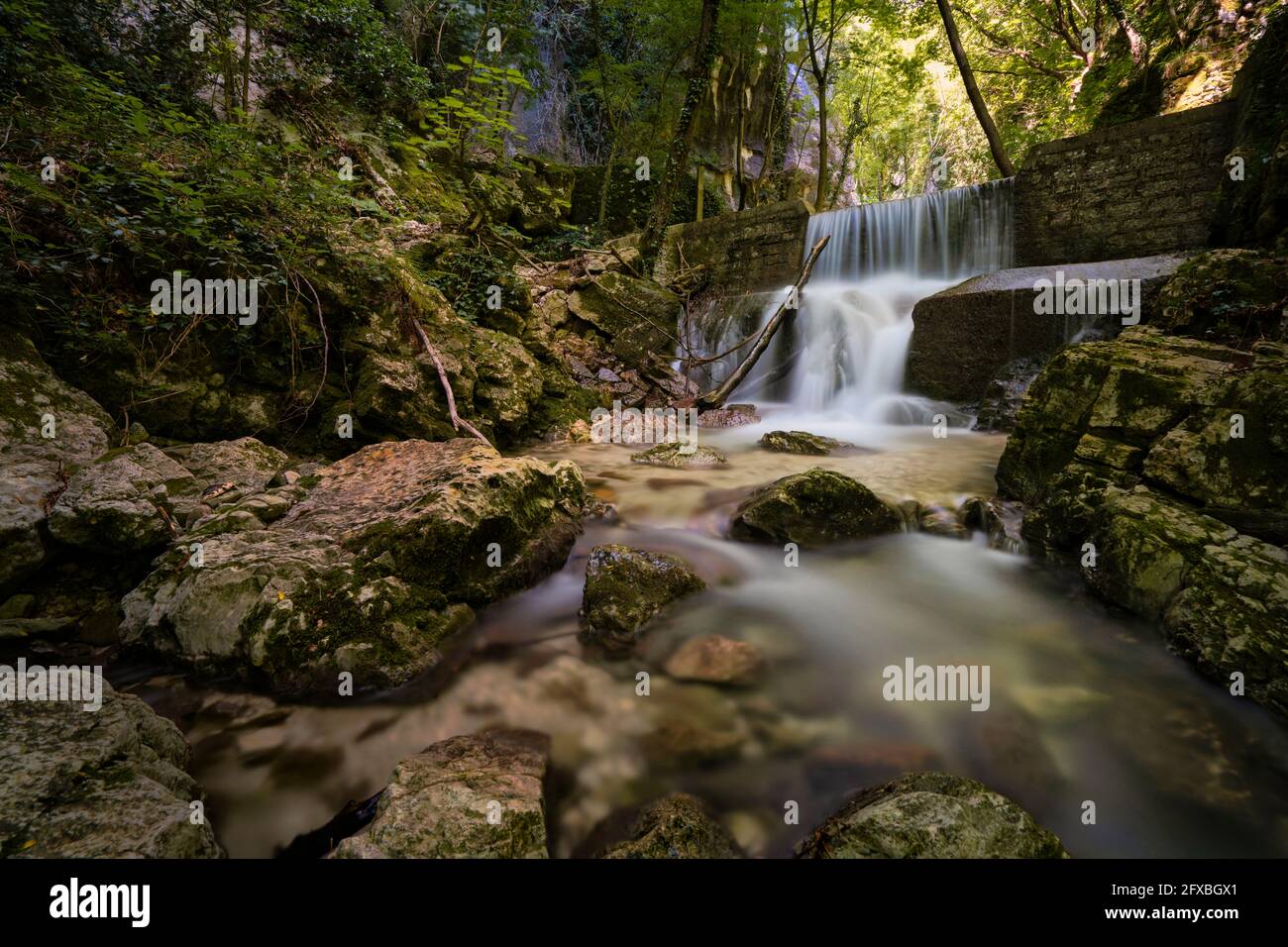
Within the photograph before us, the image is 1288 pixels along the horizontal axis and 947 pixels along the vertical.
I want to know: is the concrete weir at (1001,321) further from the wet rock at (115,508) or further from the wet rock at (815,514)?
the wet rock at (115,508)

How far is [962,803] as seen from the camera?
4.83ft

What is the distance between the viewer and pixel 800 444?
6367mm

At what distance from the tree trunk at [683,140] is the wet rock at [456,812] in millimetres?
11143

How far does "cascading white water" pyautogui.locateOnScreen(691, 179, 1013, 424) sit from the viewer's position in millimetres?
8188

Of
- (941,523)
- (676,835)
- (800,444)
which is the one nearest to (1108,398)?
(941,523)

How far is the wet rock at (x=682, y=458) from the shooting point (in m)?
5.64

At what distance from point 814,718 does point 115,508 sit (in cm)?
360

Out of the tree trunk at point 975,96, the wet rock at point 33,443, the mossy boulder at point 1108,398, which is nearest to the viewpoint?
the wet rock at point 33,443

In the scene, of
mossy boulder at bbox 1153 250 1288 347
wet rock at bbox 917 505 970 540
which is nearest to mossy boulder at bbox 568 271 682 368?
wet rock at bbox 917 505 970 540

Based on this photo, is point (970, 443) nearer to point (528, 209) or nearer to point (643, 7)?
point (528, 209)

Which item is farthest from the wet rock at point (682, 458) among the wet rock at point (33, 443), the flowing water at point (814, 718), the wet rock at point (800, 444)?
the wet rock at point (33, 443)

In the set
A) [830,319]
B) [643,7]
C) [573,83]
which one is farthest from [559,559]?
[573,83]

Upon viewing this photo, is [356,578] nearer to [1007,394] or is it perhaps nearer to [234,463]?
[234,463]
